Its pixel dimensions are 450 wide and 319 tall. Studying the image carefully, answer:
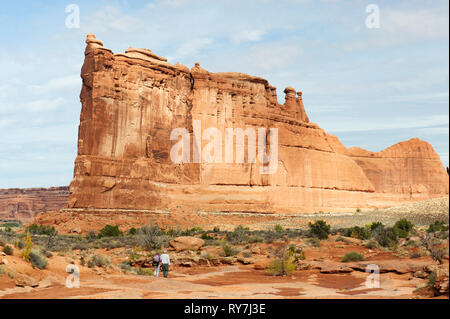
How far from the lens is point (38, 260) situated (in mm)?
16297

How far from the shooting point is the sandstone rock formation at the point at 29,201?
375ft

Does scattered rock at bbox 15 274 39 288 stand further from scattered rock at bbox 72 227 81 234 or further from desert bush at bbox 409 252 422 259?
scattered rock at bbox 72 227 81 234

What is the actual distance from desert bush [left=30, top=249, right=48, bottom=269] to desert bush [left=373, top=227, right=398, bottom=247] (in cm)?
1579

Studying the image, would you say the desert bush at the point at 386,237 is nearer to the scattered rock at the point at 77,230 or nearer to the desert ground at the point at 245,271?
the desert ground at the point at 245,271

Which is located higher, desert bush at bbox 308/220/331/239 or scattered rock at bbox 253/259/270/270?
desert bush at bbox 308/220/331/239

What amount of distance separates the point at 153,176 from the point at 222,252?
33.3 m

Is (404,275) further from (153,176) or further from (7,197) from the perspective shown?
(7,197)

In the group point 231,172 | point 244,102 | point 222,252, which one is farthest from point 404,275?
point 244,102

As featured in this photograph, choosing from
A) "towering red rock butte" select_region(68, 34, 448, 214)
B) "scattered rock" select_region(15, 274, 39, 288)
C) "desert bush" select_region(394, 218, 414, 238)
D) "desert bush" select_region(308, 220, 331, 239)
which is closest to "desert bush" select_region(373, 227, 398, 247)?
"desert bush" select_region(394, 218, 414, 238)

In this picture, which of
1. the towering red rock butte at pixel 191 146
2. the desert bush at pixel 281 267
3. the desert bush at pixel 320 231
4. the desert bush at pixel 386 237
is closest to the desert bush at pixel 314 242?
the desert bush at pixel 320 231

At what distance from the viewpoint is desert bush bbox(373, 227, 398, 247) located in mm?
23928

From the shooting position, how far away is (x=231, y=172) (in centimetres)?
6481

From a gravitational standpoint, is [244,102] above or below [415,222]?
above

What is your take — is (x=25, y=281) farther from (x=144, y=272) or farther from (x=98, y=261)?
(x=144, y=272)
